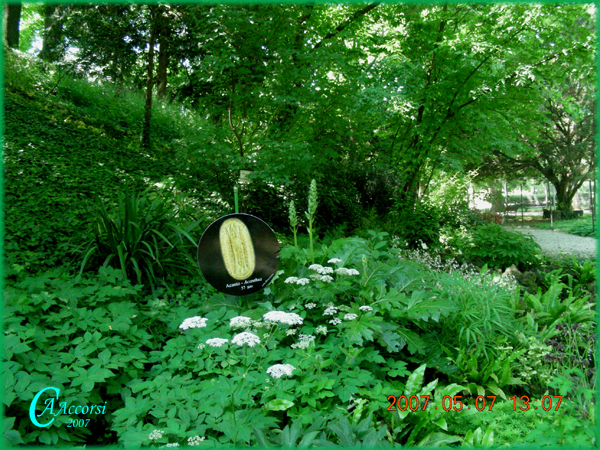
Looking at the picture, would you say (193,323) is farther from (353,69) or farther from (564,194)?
(564,194)

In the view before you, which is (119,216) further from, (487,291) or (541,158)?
(541,158)

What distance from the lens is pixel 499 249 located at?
6.74 m

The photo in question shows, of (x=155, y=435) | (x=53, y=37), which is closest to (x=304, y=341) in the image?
(x=155, y=435)

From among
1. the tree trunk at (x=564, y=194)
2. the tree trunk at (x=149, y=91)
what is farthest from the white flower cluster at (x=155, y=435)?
the tree trunk at (x=564, y=194)

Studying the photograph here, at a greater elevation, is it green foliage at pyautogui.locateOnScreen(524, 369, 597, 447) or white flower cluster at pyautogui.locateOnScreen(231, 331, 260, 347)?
white flower cluster at pyautogui.locateOnScreen(231, 331, 260, 347)

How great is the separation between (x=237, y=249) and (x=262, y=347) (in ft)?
4.13

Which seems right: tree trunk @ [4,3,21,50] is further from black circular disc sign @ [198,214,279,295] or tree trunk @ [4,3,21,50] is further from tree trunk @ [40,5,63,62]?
black circular disc sign @ [198,214,279,295]

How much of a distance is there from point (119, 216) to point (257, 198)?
2.62m

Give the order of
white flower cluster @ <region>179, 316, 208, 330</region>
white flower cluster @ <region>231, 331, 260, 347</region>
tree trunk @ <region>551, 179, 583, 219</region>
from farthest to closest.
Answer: tree trunk @ <region>551, 179, 583, 219</region> < white flower cluster @ <region>179, 316, 208, 330</region> < white flower cluster @ <region>231, 331, 260, 347</region>

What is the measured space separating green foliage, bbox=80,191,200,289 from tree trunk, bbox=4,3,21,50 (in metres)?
9.19

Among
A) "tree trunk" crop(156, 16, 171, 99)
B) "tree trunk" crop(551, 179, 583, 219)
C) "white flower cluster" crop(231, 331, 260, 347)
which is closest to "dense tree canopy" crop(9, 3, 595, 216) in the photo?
"tree trunk" crop(156, 16, 171, 99)

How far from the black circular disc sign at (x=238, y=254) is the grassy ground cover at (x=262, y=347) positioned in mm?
166

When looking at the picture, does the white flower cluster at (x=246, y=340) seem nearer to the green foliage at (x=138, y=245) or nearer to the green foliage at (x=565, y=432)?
the green foliage at (x=565, y=432)

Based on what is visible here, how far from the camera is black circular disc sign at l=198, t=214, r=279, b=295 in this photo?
11.5 ft
